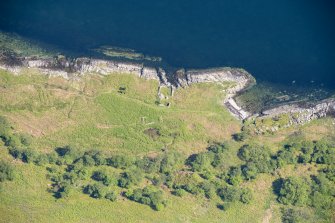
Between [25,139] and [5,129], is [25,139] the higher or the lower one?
the lower one

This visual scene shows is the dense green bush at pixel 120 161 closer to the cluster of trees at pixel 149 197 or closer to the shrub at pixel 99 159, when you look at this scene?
the shrub at pixel 99 159

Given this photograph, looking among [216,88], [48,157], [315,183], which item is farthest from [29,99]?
[315,183]

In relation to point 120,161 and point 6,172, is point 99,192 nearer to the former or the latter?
point 120,161

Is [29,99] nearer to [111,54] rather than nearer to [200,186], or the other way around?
[111,54]

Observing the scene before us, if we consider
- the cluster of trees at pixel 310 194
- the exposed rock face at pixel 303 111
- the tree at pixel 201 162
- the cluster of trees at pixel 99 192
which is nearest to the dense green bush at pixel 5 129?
the cluster of trees at pixel 99 192

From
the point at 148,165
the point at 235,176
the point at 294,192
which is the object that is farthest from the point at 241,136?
the point at 148,165

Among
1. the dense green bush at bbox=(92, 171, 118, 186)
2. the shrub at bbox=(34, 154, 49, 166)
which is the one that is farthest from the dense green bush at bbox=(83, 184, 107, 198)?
the shrub at bbox=(34, 154, 49, 166)

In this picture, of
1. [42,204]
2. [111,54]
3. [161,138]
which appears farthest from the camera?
[111,54]
